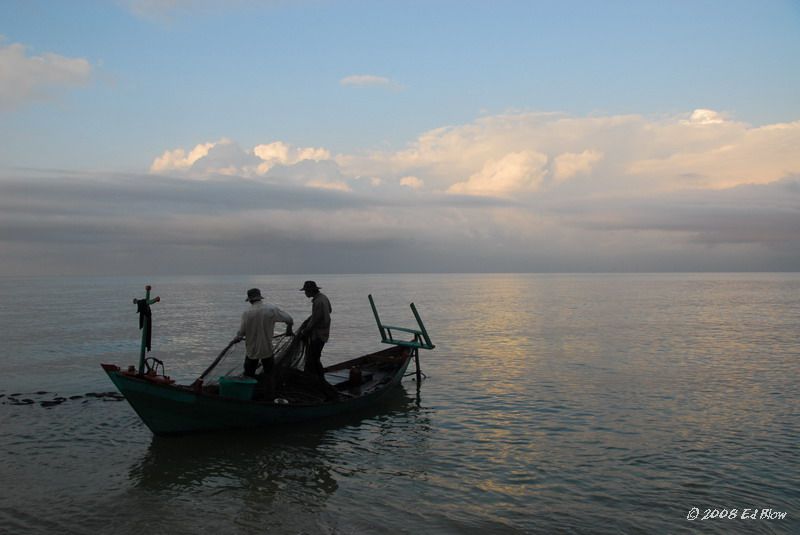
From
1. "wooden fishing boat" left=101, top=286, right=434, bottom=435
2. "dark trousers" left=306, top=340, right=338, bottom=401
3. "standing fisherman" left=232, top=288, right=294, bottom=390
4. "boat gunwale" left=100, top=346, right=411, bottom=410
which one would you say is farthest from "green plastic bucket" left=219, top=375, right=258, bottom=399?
"dark trousers" left=306, top=340, right=338, bottom=401

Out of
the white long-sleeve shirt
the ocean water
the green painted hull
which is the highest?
the white long-sleeve shirt

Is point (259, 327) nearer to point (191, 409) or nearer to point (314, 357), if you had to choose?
point (191, 409)

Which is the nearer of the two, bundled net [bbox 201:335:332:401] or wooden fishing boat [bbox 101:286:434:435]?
wooden fishing boat [bbox 101:286:434:435]

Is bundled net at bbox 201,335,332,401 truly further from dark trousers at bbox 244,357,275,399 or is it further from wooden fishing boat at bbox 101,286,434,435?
wooden fishing boat at bbox 101,286,434,435

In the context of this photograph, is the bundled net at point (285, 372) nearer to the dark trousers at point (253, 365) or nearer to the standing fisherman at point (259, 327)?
the dark trousers at point (253, 365)

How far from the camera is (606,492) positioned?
9.98 metres

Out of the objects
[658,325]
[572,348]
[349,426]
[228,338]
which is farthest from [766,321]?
[349,426]

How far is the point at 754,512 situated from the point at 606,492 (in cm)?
218

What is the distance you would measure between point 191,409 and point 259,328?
2118 mm

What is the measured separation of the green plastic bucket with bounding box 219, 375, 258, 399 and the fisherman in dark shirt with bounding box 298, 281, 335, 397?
6.36 feet

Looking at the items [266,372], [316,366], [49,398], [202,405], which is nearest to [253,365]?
[266,372]

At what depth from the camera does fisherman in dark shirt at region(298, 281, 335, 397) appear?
1420 centimetres

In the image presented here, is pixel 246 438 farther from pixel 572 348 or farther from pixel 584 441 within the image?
pixel 572 348

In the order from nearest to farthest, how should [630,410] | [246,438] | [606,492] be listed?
[606,492] → [246,438] → [630,410]
